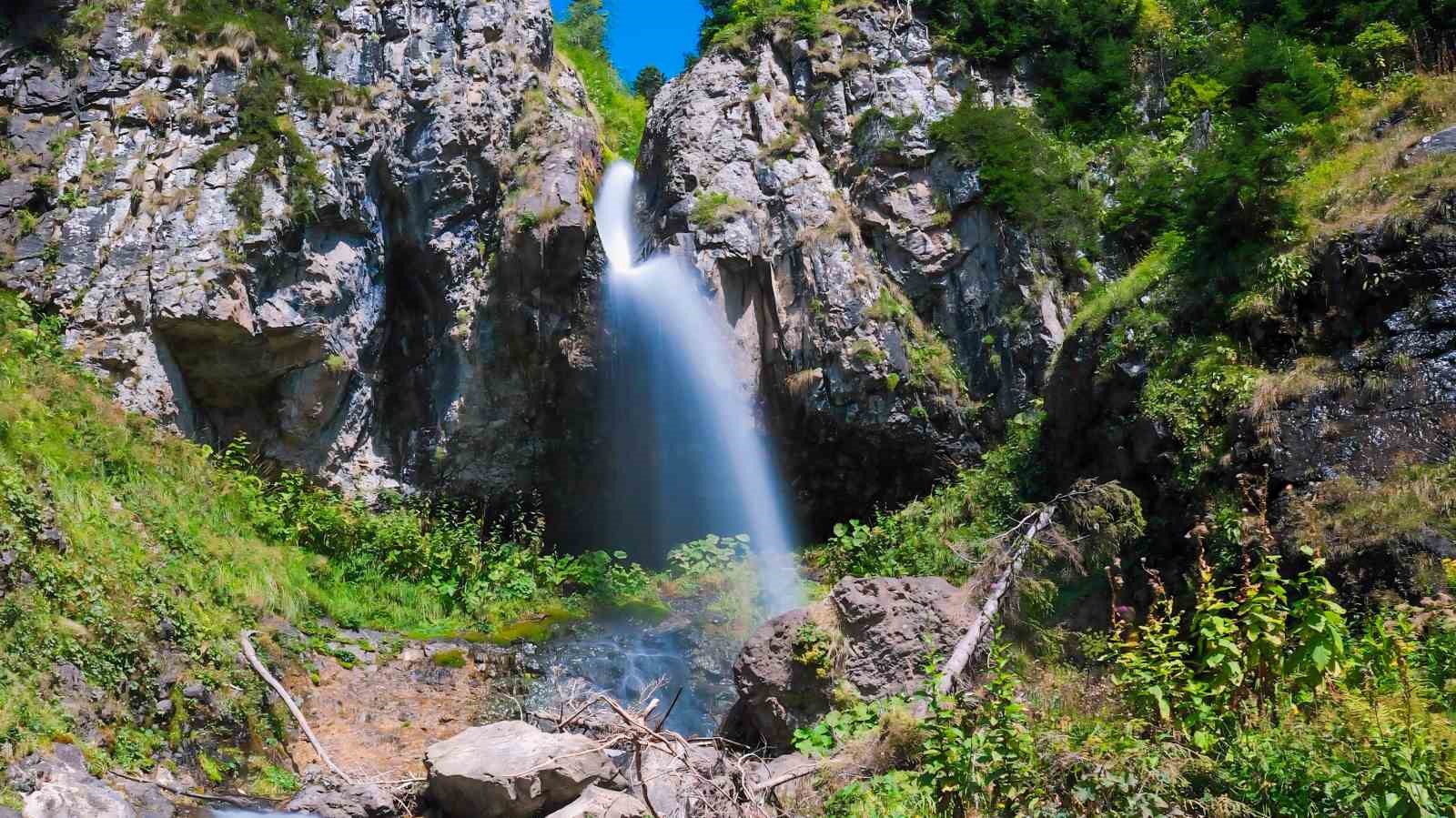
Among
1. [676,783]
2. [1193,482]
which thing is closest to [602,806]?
[676,783]

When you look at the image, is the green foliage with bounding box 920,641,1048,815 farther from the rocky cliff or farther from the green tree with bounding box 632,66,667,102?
the green tree with bounding box 632,66,667,102

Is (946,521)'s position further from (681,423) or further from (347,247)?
(347,247)

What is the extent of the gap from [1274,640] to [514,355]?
41.3 feet

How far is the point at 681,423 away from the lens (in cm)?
1627

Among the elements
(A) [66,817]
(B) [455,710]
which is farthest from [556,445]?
(A) [66,817]

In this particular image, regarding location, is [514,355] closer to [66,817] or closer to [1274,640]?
[66,817]

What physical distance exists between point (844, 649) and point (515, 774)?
3.04 metres

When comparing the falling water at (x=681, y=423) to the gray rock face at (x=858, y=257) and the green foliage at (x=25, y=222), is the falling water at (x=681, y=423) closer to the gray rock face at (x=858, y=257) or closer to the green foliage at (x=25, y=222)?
the gray rock face at (x=858, y=257)

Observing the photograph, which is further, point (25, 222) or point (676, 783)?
point (25, 222)

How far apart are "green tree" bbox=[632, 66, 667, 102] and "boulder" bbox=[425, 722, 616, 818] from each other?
2922 cm

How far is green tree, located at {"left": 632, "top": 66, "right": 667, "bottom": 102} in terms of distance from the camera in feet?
108

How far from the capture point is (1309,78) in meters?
12.6

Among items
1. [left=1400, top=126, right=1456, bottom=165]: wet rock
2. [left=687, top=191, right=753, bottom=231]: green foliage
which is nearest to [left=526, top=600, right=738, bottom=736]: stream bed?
[left=687, top=191, right=753, bottom=231]: green foliage

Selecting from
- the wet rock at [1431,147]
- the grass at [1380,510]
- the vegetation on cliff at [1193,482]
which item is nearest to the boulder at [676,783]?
the vegetation on cliff at [1193,482]
